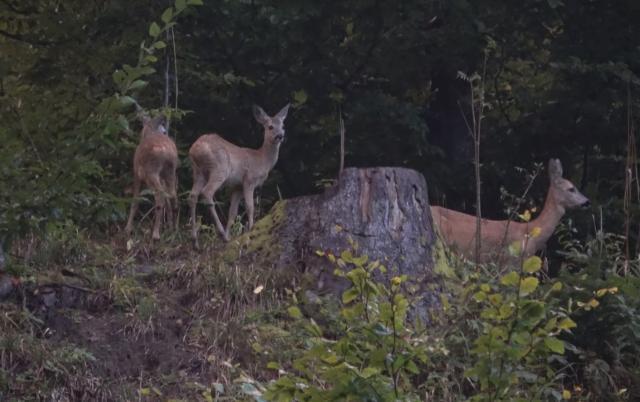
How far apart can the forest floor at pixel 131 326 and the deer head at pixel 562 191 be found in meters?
4.99

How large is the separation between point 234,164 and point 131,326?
15.3ft

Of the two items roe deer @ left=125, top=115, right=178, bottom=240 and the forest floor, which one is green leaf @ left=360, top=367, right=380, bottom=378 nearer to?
the forest floor

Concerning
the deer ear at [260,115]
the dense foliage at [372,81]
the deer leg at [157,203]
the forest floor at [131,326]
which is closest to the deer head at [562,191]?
the dense foliage at [372,81]

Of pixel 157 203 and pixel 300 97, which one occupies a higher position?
pixel 300 97

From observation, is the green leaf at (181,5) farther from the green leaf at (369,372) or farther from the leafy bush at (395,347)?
the green leaf at (369,372)

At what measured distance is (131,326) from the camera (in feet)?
24.7

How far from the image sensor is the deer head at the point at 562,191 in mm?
12602

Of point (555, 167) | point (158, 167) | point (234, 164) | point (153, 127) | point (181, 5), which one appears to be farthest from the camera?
point (555, 167)

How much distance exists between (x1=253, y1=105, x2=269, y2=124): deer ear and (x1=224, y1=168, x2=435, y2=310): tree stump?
4.13 m

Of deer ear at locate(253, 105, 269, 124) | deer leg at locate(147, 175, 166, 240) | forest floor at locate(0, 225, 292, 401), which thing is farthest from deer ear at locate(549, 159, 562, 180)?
forest floor at locate(0, 225, 292, 401)

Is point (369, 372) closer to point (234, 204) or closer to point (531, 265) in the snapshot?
point (531, 265)

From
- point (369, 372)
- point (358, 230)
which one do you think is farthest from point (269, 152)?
point (369, 372)

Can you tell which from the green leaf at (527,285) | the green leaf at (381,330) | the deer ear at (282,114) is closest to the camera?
the green leaf at (527,285)

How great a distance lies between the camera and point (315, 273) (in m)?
8.13
